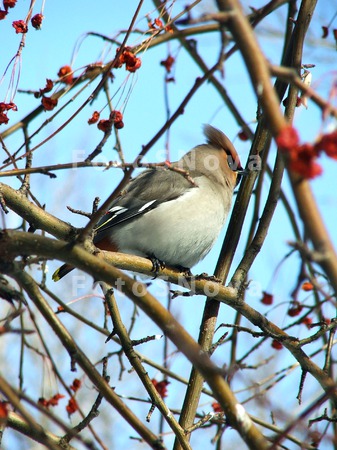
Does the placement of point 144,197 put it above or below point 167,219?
above

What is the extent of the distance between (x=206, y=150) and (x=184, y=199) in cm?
94

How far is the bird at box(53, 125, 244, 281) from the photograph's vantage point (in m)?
4.58

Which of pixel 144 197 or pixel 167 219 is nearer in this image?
pixel 167 219

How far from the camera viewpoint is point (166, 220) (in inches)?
181

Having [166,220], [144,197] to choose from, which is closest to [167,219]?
[166,220]

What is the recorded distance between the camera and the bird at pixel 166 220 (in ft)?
15.0

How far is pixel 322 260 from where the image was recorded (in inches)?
55.2

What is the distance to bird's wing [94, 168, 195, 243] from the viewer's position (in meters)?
4.64

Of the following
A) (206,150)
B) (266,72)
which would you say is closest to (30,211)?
(266,72)

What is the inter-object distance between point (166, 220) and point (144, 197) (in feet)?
0.86

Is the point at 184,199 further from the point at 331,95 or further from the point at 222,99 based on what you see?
the point at 331,95

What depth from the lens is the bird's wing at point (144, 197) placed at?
15.2 feet

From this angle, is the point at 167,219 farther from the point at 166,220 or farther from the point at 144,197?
the point at 144,197

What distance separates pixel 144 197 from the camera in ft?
15.5
